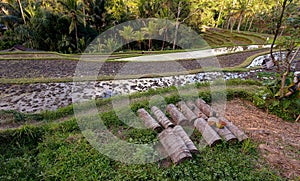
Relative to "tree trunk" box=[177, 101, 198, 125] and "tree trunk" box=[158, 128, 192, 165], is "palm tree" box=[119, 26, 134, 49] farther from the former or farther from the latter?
"tree trunk" box=[158, 128, 192, 165]

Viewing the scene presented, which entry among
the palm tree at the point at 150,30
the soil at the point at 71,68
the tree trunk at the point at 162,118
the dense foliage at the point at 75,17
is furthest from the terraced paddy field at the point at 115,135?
the palm tree at the point at 150,30

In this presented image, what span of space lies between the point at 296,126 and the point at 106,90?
4390 mm

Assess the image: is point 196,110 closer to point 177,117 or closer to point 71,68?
point 177,117

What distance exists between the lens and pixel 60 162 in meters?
2.65

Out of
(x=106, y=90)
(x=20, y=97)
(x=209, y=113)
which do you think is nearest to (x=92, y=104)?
(x=106, y=90)

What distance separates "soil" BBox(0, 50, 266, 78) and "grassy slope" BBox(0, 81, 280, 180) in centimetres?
361

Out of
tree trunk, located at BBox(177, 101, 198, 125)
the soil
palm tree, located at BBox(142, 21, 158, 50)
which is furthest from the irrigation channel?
palm tree, located at BBox(142, 21, 158, 50)

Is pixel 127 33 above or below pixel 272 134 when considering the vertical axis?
above

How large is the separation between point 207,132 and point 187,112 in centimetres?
67

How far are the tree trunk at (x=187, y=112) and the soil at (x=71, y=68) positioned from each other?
3.18 m

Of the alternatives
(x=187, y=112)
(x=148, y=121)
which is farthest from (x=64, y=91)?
(x=187, y=112)

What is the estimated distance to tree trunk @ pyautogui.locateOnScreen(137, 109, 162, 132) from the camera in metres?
3.22

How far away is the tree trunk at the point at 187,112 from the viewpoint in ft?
11.3

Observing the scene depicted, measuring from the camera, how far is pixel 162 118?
3395 millimetres
